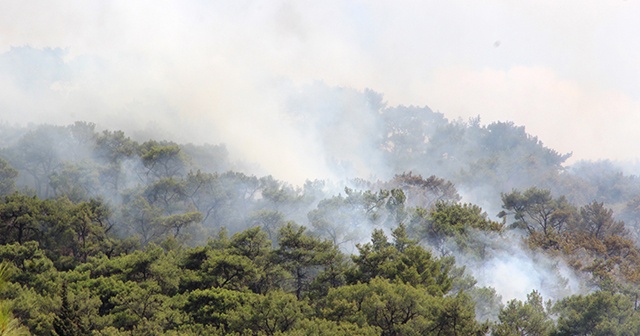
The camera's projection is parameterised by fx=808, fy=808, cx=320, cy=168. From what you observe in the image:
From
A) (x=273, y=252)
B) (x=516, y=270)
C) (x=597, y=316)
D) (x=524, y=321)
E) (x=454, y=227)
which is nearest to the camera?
(x=524, y=321)

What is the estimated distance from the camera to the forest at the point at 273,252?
1289 inches

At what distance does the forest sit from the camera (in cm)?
3275

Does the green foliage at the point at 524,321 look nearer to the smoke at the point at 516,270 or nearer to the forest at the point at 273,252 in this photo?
the forest at the point at 273,252

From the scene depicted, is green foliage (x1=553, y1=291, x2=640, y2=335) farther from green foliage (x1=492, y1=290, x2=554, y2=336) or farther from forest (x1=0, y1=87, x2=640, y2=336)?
green foliage (x1=492, y1=290, x2=554, y2=336)

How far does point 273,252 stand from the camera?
42219 millimetres

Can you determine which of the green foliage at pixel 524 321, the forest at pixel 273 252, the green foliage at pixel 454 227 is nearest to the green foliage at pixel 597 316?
the forest at pixel 273 252

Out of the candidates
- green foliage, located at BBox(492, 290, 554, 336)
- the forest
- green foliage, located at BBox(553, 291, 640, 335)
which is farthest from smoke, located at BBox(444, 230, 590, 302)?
green foliage, located at BBox(492, 290, 554, 336)

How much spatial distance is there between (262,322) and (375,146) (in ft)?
252

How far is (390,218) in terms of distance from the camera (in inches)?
2176

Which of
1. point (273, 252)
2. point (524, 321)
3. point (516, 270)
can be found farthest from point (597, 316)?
point (273, 252)

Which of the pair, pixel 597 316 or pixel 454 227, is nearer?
pixel 597 316

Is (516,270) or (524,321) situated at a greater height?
(516,270)

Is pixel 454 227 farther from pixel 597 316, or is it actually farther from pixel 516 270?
pixel 597 316

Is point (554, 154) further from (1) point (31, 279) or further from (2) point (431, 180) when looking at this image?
(1) point (31, 279)
